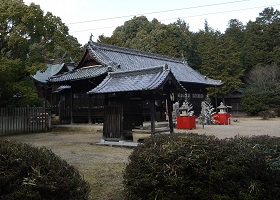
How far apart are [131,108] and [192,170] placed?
8.13 metres

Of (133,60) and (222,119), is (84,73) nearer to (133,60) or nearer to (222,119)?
(133,60)

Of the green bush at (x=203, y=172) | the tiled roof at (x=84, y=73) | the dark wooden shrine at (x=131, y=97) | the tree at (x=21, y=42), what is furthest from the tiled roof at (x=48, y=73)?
the green bush at (x=203, y=172)

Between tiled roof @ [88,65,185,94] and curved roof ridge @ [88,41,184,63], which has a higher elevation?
curved roof ridge @ [88,41,184,63]

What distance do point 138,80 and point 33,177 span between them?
900cm

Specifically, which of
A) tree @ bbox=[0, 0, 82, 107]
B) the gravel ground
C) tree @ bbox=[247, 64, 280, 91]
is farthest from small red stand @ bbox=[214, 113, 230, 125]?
tree @ bbox=[247, 64, 280, 91]

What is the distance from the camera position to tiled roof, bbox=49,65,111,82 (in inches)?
779

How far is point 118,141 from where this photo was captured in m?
11.5

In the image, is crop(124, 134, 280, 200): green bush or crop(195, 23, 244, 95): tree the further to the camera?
crop(195, 23, 244, 95): tree

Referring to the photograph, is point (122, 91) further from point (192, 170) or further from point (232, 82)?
point (232, 82)

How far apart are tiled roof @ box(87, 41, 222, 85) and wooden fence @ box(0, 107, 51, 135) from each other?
5.96m

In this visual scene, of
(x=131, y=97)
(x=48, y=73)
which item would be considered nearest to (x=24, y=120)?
(x=131, y=97)

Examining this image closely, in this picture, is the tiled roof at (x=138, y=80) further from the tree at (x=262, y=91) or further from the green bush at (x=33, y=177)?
the tree at (x=262, y=91)

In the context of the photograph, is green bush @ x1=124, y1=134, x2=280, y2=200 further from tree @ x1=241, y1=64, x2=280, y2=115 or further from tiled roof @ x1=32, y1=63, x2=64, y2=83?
tree @ x1=241, y1=64, x2=280, y2=115

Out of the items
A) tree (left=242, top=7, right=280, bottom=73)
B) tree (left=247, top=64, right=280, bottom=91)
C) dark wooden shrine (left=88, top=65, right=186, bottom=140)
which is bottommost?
dark wooden shrine (left=88, top=65, right=186, bottom=140)
